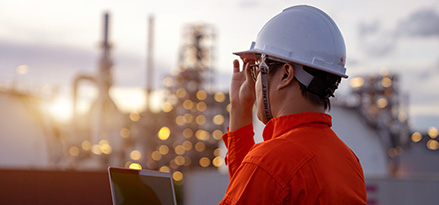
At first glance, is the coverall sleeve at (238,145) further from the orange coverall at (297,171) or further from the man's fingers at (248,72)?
the orange coverall at (297,171)

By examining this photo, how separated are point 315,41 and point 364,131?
31.3m

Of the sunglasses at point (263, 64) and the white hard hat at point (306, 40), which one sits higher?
the white hard hat at point (306, 40)

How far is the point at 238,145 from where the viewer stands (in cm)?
250

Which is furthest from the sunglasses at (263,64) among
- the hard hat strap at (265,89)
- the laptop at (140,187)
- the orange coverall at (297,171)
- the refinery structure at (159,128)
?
the refinery structure at (159,128)

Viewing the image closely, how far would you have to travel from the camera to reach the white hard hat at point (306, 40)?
84.6 inches

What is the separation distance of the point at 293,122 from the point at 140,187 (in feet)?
2.39

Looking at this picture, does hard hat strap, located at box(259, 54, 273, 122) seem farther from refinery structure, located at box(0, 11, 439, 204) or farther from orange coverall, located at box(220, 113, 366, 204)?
refinery structure, located at box(0, 11, 439, 204)

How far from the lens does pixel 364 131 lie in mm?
32438

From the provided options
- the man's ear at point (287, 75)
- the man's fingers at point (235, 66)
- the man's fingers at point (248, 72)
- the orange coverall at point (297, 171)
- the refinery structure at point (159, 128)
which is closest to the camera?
the orange coverall at point (297, 171)

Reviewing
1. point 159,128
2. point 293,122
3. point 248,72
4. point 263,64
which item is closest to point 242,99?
point 248,72

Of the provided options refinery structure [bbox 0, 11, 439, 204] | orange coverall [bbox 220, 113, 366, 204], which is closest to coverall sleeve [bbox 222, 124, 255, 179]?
orange coverall [bbox 220, 113, 366, 204]

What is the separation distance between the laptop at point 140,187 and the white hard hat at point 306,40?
26.8 inches

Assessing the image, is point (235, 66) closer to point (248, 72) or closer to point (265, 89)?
point (248, 72)

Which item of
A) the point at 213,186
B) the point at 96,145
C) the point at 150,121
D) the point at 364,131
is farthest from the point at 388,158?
the point at 213,186
